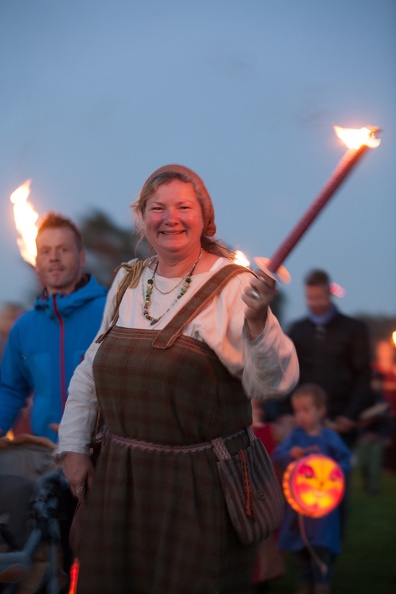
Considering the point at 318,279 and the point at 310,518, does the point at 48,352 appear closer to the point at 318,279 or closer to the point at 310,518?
the point at 310,518

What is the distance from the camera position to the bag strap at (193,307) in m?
3.17

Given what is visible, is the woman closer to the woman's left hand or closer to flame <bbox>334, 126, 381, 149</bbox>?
the woman's left hand

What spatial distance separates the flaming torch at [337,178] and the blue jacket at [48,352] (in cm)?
188

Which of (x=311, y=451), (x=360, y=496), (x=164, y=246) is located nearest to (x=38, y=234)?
(x=164, y=246)

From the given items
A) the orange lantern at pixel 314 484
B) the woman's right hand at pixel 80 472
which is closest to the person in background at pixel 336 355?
the orange lantern at pixel 314 484

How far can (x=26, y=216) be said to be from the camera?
16.8 ft

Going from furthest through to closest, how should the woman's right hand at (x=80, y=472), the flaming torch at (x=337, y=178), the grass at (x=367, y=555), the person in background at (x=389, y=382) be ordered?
the person in background at (x=389, y=382)
the grass at (x=367, y=555)
the woman's right hand at (x=80, y=472)
the flaming torch at (x=337, y=178)

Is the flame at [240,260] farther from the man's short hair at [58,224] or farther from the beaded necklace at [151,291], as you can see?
the man's short hair at [58,224]

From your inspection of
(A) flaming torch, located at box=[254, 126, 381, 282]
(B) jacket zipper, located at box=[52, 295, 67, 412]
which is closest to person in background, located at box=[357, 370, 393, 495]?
(B) jacket zipper, located at box=[52, 295, 67, 412]

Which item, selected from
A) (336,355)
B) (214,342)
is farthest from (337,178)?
(336,355)

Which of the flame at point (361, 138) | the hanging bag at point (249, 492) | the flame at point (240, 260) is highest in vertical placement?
the flame at point (361, 138)

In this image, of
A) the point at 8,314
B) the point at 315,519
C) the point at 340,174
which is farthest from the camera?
the point at 8,314

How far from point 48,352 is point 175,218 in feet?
4.49

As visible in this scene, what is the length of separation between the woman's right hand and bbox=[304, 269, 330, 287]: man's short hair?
3216 mm
